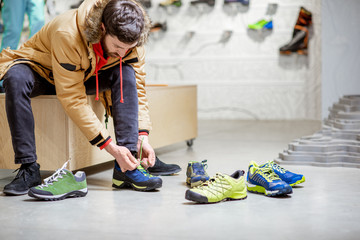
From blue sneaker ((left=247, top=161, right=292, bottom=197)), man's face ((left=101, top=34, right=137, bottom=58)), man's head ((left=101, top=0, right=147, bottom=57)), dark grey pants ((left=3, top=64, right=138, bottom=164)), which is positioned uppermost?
man's head ((left=101, top=0, right=147, bottom=57))

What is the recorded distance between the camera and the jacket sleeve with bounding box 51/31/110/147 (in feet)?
6.52

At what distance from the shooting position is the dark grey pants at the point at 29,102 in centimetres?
205

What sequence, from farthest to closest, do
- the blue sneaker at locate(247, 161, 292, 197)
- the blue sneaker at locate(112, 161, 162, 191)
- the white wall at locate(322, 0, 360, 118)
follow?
the white wall at locate(322, 0, 360, 118)
the blue sneaker at locate(112, 161, 162, 191)
the blue sneaker at locate(247, 161, 292, 197)

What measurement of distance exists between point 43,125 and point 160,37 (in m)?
3.49

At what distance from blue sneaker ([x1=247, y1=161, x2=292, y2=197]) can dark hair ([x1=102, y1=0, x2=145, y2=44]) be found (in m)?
0.71

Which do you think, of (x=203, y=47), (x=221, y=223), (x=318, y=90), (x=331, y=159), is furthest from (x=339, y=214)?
(x=203, y=47)

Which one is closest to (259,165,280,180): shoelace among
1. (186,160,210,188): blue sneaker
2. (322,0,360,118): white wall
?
(186,160,210,188): blue sneaker

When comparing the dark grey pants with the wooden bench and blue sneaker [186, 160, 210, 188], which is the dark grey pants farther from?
blue sneaker [186, 160, 210, 188]

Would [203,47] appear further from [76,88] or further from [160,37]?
[76,88]

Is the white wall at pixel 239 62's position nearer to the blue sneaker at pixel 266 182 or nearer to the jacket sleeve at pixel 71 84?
the blue sneaker at pixel 266 182

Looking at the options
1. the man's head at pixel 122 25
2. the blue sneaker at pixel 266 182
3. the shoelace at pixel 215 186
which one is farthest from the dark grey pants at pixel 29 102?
the blue sneaker at pixel 266 182

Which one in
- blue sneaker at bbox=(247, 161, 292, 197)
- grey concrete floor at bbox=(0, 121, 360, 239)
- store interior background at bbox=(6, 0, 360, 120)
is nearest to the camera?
grey concrete floor at bbox=(0, 121, 360, 239)

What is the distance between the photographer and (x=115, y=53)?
78.2 inches

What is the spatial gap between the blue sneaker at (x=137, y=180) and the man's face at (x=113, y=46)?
474 millimetres
